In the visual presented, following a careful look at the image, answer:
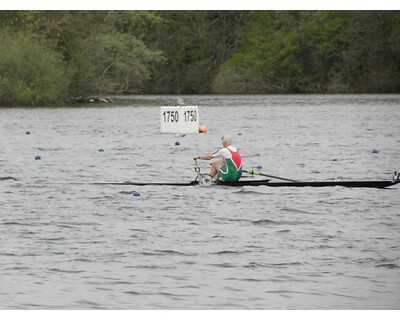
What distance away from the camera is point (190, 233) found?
776 inches

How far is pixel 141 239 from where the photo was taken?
19.2m

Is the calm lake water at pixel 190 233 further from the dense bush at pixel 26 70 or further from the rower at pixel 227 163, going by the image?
the dense bush at pixel 26 70

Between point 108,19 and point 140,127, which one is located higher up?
point 108,19

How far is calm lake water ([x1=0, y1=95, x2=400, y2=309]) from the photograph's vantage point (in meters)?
15.0

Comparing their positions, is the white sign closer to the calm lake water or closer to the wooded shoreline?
the calm lake water

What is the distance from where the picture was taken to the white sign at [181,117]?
1077 inches

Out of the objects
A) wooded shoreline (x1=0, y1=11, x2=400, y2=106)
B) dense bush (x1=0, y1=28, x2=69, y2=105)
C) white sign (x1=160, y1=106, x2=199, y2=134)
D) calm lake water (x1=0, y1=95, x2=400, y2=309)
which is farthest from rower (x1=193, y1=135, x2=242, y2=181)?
wooded shoreline (x1=0, y1=11, x2=400, y2=106)

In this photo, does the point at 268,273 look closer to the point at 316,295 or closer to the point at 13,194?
the point at 316,295

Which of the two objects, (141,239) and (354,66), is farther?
(354,66)

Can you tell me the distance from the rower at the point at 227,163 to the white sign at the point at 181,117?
1.80 meters

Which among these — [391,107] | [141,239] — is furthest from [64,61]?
[141,239]

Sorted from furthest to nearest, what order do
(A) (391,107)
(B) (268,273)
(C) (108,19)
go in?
(C) (108,19)
(A) (391,107)
(B) (268,273)

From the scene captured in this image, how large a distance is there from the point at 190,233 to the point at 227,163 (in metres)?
4.83

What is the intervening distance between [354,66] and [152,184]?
64.4m
